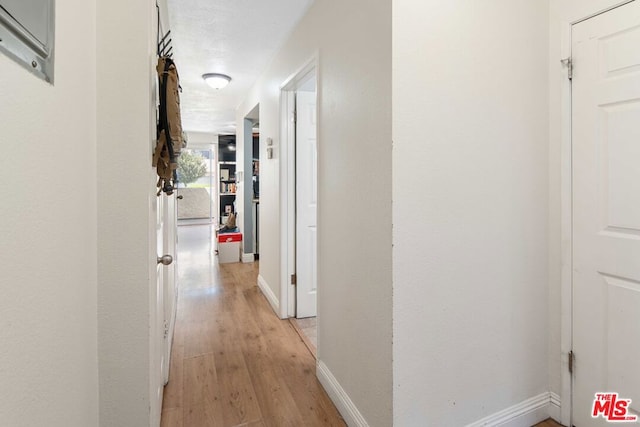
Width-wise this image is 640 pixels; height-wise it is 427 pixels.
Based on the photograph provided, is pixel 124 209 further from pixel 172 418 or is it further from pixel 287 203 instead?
pixel 287 203

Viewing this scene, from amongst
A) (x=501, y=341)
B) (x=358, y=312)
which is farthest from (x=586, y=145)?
(x=358, y=312)

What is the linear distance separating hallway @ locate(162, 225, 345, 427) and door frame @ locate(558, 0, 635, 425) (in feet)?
3.82

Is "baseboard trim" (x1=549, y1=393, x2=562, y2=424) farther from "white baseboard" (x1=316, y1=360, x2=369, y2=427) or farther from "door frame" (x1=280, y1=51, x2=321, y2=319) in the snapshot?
"door frame" (x1=280, y1=51, x2=321, y2=319)

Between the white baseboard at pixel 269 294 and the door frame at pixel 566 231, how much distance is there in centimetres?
217

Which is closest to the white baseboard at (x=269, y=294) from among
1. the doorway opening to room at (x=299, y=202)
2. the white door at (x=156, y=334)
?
the doorway opening to room at (x=299, y=202)

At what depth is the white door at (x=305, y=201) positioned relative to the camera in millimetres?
3004

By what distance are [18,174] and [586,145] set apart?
209 cm

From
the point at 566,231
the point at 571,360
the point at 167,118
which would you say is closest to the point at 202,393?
the point at 167,118

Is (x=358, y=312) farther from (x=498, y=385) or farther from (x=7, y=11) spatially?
(x=7, y=11)

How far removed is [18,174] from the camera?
0.56 meters

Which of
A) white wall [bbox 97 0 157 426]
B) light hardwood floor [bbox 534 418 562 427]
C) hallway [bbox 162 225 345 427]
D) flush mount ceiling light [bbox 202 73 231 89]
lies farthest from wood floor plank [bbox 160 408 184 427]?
flush mount ceiling light [bbox 202 73 231 89]

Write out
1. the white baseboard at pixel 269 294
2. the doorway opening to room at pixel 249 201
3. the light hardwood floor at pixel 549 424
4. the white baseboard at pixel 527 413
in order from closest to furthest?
1. the white baseboard at pixel 527 413
2. the light hardwood floor at pixel 549 424
3. the white baseboard at pixel 269 294
4. the doorway opening to room at pixel 249 201

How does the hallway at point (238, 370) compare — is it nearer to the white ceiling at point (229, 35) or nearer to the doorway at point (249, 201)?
the doorway at point (249, 201)

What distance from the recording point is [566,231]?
5.56ft
